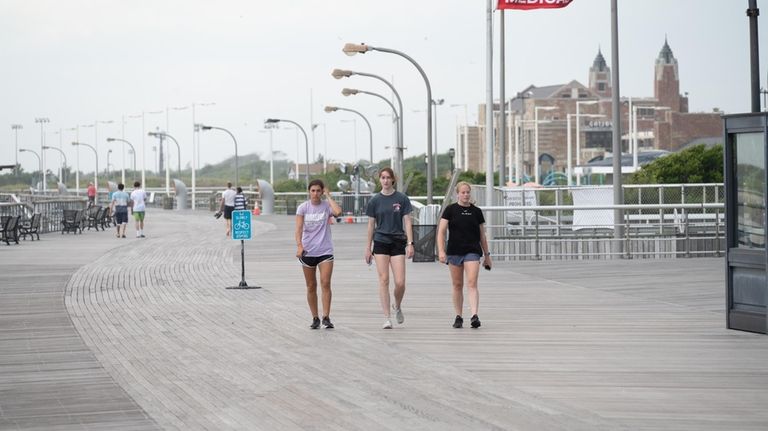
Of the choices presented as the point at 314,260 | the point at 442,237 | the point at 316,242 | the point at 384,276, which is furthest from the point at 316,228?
the point at 442,237

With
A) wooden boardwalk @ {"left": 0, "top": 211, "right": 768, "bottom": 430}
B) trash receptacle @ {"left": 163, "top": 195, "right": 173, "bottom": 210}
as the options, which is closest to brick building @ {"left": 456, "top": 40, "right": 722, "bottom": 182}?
trash receptacle @ {"left": 163, "top": 195, "right": 173, "bottom": 210}

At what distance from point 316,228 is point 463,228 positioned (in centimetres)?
164

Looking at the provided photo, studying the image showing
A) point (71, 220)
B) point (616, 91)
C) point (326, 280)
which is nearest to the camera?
point (326, 280)

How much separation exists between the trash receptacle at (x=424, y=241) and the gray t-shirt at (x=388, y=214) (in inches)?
442

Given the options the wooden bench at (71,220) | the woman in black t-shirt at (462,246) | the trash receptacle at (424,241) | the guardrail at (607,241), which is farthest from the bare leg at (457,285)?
the wooden bench at (71,220)

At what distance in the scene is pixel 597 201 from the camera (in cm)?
3241

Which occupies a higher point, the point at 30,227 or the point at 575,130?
the point at 575,130

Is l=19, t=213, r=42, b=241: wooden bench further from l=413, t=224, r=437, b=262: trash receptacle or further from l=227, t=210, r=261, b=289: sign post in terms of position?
l=227, t=210, r=261, b=289: sign post

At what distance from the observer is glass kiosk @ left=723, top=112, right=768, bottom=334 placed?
1290cm

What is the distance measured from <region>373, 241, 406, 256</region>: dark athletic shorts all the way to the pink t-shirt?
21.4 inches

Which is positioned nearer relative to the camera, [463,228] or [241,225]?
[463,228]

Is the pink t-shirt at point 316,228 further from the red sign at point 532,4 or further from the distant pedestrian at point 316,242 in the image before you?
the red sign at point 532,4

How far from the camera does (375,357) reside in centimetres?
1153

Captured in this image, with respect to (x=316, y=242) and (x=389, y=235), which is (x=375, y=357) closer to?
(x=389, y=235)
